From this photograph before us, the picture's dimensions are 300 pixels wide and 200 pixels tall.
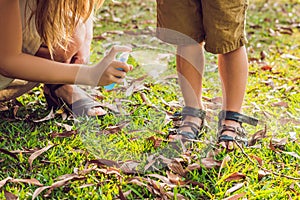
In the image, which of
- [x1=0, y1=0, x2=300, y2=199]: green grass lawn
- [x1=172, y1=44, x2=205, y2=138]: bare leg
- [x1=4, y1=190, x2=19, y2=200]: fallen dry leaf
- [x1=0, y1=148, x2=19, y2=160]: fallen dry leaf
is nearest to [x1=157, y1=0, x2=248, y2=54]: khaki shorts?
[x1=172, y1=44, x2=205, y2=138]: bare leg

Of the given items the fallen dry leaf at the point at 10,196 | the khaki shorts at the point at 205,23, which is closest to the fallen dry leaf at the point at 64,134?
the fallen dry leaf at the point at 10,196

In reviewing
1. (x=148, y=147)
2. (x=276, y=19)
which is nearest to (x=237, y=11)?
(x=148, y=147)

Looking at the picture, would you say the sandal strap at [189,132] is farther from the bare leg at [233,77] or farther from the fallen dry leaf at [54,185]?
the fallen dry leaf at [54,185]

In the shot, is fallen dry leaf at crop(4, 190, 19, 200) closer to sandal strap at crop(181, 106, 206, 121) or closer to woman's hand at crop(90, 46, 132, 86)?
woman's hand at crop(90, 46, 132, 86)

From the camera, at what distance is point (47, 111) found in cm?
262

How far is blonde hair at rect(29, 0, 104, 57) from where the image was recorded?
1.97 m

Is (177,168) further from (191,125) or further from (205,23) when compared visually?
(205,23)

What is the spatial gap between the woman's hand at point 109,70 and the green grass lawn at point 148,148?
0.38 meters

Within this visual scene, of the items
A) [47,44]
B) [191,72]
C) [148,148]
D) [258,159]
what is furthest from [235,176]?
[47,44]

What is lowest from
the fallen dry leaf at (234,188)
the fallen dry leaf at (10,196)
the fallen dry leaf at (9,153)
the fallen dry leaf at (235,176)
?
the fallen dry leaf at (10,196)

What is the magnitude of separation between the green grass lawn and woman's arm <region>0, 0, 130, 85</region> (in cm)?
37

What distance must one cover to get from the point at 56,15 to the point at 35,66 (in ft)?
0.72

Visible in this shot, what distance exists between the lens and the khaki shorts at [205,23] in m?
2.20

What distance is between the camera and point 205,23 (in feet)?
7.43
